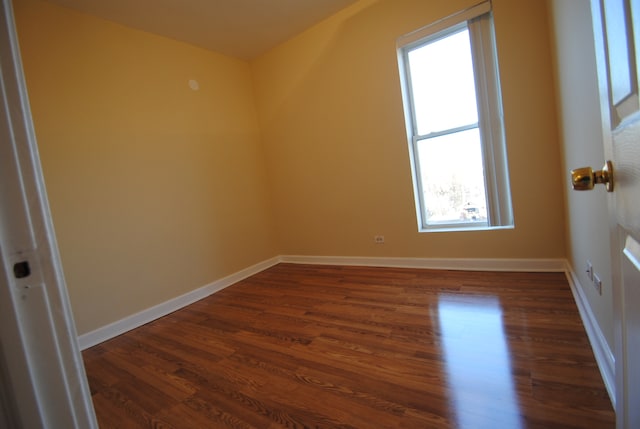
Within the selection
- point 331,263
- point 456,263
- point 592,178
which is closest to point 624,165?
point 592,178

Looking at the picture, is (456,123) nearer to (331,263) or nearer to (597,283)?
(597,283)

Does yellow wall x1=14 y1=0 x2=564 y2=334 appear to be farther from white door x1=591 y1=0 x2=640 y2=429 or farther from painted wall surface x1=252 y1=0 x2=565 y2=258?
white door x1=591 y1=0 x2=640 y2=429

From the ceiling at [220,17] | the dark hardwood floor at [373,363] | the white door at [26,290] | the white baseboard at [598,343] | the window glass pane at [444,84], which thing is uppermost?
the ceiling at [220,17]

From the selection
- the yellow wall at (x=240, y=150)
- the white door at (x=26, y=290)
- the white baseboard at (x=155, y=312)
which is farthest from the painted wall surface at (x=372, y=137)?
the white door at (x=26, y=290)

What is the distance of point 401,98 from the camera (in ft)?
10.3

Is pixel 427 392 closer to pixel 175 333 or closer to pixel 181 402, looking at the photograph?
pixel 181 402

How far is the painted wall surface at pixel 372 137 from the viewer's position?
254 centimetres

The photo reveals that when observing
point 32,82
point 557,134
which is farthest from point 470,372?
point 32,82

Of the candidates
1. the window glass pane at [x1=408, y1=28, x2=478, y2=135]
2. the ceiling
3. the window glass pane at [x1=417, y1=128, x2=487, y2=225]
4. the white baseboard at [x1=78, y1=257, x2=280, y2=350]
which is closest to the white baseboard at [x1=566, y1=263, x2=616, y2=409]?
the window glass pane at [x1=417, y1=128, x2=487, y2=225]

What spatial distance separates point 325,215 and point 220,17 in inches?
102

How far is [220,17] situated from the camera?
310cm

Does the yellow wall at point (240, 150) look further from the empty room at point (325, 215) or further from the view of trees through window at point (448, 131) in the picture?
the view of trees through window at point (448, 131)

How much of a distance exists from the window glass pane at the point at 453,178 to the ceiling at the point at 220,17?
1929 mm

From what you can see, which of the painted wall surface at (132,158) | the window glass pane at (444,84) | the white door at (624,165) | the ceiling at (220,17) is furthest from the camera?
the window glass pane at (444,84)
